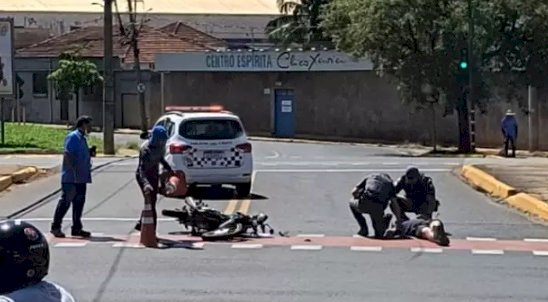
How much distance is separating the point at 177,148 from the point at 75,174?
6580 millimetres

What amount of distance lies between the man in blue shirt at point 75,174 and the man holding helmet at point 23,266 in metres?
11.4

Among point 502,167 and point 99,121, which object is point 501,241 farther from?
point 99,121

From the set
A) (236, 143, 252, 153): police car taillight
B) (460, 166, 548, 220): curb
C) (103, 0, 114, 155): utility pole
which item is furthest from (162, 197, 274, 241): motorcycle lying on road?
(103, 0, 114, 155): utility pole

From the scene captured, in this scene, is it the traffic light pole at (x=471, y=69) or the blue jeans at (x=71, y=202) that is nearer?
the blue jeans at (x=71, y=202)

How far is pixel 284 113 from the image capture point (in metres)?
58.2

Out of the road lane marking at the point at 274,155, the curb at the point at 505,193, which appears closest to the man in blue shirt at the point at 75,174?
the curb at the point at 505,193

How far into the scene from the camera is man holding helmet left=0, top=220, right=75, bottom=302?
3812mm

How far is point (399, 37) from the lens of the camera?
4509 cm

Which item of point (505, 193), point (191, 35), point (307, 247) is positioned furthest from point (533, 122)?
point (307, 247)

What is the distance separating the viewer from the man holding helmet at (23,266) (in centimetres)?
381

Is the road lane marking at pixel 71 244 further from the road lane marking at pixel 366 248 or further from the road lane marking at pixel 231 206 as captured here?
the road lane marking at pixel 231 206

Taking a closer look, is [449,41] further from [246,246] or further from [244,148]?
[246,246]

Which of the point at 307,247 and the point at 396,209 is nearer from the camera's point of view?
the point at 307,247

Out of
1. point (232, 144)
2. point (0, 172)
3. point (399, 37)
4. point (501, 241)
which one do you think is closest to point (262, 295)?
point (501, 241)
